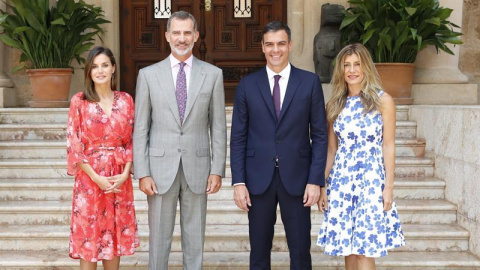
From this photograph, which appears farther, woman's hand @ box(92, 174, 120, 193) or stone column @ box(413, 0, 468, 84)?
stone column @ box(413, 0, 468, 84)

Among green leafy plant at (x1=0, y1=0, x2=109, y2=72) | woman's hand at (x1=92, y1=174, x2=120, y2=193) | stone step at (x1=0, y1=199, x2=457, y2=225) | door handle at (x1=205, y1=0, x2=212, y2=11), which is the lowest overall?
stone step at (x1=0, y1=199, x2=457, y2=225)

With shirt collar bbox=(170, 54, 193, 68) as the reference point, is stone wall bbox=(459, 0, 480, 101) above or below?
above

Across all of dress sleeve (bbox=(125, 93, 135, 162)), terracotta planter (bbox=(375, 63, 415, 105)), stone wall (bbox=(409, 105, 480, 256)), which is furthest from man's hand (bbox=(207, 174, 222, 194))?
terracotta planter (bbox=(375, 63, 415, 105))

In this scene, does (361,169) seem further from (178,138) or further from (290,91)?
(178,138)

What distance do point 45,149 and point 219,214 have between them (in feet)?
6.50

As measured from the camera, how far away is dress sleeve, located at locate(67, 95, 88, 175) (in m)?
3.30

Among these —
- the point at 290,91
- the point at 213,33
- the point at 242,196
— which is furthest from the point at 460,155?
the point at 213,33

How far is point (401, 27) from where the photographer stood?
6082 millimetres

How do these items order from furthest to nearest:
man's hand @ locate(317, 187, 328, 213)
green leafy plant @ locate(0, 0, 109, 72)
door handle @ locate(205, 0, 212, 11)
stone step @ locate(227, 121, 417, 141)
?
door handle @ locate(205, 0, 212, 11) < green leafy plant @ locate(0, 0, 109, 72) < stone step @ locate(227, 121, 417, 141) < man's hand @ locate(317, 187, 328, 213)

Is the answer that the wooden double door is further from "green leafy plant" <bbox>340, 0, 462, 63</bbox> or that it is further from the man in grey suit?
the man in grey suit

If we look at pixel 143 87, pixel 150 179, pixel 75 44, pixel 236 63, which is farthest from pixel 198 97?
pixel 236 63

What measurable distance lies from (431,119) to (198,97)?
287 cm

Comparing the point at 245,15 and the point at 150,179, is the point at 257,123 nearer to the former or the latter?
the point at 150,179

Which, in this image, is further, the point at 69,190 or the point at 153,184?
the point at 69,190
